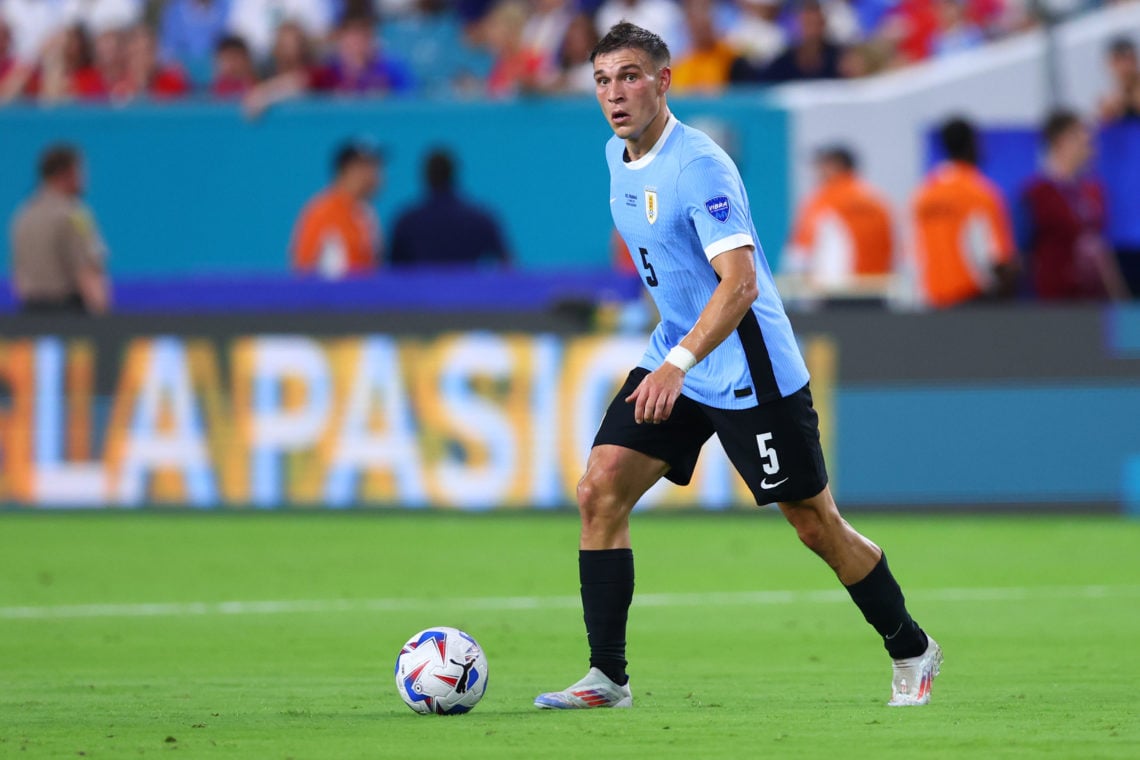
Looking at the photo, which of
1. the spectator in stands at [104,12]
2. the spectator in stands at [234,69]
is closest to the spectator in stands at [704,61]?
the spectator in stands at [234,69]

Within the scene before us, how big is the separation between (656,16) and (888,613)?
14.2m

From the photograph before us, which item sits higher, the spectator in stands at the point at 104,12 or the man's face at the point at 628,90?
the spectator in stands at the point at 104,12

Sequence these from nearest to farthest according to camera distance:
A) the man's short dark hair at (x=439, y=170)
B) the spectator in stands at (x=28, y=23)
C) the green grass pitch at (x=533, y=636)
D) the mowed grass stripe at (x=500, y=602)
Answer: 1. the green grass pitch at (x=533, y=636)
2. the mowed grass stripe at (x=500, y=602)
3. the man's short dark hair at (x=439, y=170)
4. the spectator in stands at (x=28, y=23)

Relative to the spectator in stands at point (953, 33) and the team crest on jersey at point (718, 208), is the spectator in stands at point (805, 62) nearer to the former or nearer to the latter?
the spectator in stands at point (953, 33)

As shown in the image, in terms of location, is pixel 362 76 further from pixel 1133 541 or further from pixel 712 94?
pixel 1133 541

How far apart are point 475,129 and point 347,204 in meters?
2.95

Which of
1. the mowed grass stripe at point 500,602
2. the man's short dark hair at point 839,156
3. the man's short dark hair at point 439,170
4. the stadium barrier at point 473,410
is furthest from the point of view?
the man's short dark hair at point 839,156

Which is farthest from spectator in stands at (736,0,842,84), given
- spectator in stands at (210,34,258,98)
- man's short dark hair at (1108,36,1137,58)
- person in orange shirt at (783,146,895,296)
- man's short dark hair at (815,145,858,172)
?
spectator in stands at (210,34,258,98)

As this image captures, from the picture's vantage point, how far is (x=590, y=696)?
7379 millimetres

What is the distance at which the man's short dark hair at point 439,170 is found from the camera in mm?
17406

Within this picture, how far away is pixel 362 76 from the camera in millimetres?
20484

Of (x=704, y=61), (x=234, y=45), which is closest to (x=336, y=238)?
(x=234, y=45)

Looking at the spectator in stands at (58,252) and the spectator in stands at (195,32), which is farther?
the spectator in stands at (195,32)

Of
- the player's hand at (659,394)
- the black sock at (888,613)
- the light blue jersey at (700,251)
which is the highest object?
the light blue jersey at (700,251)
